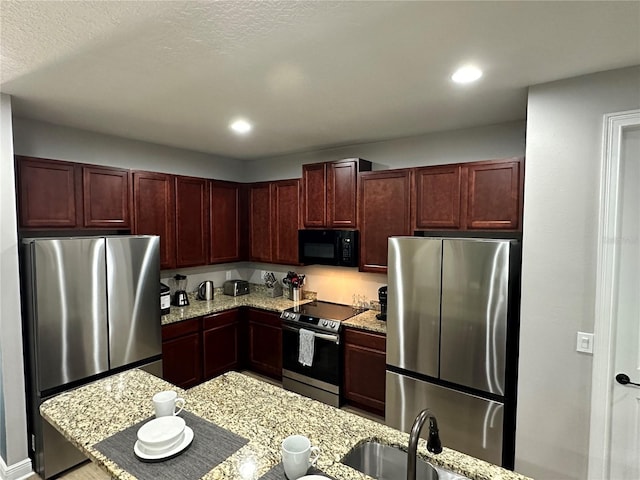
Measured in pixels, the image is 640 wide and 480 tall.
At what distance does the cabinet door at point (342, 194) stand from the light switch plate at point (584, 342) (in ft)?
6.80

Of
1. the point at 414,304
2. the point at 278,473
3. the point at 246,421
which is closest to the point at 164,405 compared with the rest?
the point at 246,421

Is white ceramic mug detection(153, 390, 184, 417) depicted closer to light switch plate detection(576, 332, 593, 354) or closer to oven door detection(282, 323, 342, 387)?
oven door detection(282, 323, 342, 387)

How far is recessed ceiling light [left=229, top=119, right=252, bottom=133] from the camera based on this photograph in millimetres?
2996

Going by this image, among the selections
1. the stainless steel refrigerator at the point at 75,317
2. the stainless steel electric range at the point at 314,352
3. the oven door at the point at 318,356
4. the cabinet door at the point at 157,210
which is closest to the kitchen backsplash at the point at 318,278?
the stainless steel electric range at the point at 314,352

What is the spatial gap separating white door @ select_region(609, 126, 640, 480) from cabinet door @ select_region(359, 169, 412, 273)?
1.53 metres

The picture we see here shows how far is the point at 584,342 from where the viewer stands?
202 centimetres

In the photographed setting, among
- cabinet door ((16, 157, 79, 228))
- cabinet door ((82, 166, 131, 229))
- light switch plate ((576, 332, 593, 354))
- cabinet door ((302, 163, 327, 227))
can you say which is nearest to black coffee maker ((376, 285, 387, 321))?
cabinet door ((302, 163, 327, 227))

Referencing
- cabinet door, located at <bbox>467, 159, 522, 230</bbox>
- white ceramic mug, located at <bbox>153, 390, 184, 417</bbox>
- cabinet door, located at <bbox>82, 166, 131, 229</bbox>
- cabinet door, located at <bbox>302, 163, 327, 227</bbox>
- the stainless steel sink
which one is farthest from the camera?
cabinet door, located at <bbox>302, 163, 327, 227</bbox>

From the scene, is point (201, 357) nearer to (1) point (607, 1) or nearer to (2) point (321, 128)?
(2) point (321, 128)

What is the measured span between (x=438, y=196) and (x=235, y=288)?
9.33 ft

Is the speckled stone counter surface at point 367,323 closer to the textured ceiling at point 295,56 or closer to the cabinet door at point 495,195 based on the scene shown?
the cabinet door at point 495,195

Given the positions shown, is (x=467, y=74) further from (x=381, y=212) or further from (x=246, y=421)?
(x=246, y=421)

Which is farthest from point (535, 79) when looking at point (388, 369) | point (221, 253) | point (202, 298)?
point (202, 298)

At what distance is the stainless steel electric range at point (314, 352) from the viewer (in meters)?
3.42
